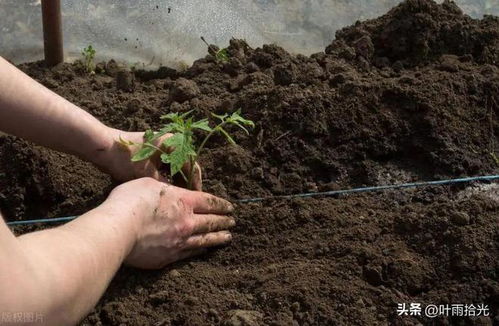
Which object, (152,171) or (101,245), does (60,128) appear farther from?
(101,245)

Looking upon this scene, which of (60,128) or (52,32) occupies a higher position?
(52,32)

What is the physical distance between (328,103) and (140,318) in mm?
1132

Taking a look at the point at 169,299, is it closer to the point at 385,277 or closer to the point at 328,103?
the point at 385,277

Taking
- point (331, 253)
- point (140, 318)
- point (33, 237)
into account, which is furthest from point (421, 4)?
point (33, 237)

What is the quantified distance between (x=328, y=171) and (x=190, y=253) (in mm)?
661

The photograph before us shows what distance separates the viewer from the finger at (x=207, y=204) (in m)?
2.26

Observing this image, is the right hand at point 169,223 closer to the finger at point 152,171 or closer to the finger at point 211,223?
the finger at point 211,223

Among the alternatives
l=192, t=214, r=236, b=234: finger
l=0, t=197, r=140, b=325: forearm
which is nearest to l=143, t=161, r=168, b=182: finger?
l=192, t=214, r=236, b=234: finger

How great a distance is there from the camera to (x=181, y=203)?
2.20 metres

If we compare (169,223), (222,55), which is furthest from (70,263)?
(222,55)

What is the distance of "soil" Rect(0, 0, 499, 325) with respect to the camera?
2.15 meters

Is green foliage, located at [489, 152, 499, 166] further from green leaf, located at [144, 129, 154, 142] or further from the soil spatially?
green leaf, located at [144, 129, 154, 142]

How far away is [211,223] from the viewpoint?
2.29m

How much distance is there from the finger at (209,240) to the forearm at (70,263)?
30cm
